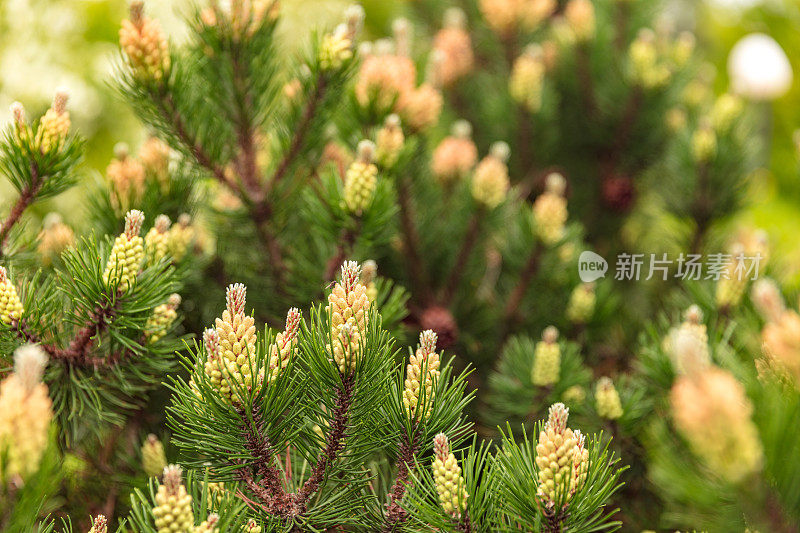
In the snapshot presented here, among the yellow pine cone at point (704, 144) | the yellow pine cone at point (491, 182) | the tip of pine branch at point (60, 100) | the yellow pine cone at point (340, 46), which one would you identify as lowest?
the tip of pine branch at point (60, 100)

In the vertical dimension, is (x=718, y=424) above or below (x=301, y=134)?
below

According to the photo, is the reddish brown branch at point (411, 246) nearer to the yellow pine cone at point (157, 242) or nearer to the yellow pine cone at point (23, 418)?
the yellow pine cone at point (157, 242)

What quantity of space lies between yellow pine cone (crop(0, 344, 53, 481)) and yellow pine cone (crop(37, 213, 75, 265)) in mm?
293

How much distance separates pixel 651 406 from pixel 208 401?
0.33 metres

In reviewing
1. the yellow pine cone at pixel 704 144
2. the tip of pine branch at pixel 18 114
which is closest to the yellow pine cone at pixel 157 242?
the tip of pine branch at pixel 18 114

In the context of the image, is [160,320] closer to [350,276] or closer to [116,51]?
[350,276]

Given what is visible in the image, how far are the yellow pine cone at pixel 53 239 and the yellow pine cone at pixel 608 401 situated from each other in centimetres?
41

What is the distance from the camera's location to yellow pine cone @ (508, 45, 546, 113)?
2.15 feet

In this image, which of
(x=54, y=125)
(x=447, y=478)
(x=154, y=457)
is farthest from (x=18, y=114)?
(x=447, y=478)

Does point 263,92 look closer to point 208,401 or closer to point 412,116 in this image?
point 412,116

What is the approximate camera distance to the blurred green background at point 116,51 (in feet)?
3.82

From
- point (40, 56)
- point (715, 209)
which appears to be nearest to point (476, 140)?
point (715, 209)

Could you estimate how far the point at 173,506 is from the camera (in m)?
0.26

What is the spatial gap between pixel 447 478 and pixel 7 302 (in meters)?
0.25
